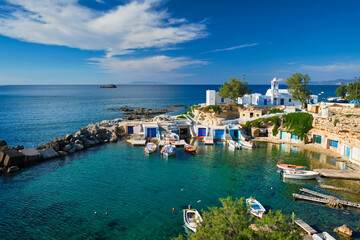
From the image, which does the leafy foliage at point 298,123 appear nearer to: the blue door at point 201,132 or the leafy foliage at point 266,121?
the leafy foliage at point 266,121

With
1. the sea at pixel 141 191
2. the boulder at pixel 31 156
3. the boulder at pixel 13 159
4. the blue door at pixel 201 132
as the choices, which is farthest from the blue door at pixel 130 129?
the boulder at pixel 13 159

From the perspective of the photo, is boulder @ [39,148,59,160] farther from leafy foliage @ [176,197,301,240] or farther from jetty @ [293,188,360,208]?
jetty @ [293,188,360,208]

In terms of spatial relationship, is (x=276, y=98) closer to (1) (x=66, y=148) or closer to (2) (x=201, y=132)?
(2) (x=201, y=132)

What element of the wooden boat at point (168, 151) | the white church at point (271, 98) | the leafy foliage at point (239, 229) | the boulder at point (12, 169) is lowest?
the boulder at point (12, 169)

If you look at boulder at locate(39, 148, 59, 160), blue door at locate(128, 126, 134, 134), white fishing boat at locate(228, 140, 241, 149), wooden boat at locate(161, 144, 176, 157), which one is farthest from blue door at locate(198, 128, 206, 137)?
boulder at locate(39, 148, 59, 160)

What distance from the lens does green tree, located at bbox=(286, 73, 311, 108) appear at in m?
58.2

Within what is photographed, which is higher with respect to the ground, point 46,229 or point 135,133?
point 135,133

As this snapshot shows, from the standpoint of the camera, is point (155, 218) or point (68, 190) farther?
point (68, 190)

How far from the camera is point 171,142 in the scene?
45531 millimetres

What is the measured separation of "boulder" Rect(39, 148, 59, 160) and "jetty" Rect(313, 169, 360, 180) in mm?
40741

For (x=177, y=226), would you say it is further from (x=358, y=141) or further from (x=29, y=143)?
(x=29, y=143)

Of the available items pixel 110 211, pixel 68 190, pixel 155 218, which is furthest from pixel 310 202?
pixel 68 190

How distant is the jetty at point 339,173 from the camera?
29.4 m

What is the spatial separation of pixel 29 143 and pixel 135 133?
22.3 metres
